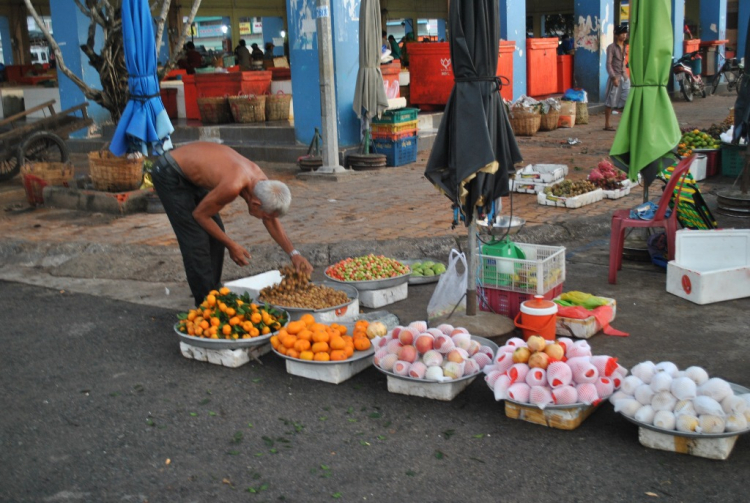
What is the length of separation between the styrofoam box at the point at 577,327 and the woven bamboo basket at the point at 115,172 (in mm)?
6560

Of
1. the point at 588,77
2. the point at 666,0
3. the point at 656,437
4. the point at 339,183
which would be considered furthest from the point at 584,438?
the point at 588,77

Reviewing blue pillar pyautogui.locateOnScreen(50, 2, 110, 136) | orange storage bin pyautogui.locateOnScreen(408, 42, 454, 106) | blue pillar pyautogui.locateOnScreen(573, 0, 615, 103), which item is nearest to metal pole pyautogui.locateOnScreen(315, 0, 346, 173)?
orange storage bin pyautogui.locateOnScreen(408, 42, 454, 106)

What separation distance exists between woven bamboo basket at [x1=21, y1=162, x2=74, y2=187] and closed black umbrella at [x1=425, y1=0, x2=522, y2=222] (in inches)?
290

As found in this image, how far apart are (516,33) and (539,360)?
13.8 metres

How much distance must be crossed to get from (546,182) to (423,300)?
12.9 feet

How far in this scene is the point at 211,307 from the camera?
5316 mm

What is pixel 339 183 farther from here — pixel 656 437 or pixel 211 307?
pixel 656 437

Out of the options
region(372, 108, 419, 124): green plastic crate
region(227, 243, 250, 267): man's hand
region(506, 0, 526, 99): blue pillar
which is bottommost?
region(227, 243, 250, 267): man's hand

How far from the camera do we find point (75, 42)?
1547cm

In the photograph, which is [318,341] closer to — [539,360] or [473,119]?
[539,360]

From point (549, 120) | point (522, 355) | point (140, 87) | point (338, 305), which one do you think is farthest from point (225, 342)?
point (549, 120)

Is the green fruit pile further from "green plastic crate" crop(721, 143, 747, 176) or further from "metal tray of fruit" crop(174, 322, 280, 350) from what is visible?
"green plastic crate" crop(721, 143, 747, 176)

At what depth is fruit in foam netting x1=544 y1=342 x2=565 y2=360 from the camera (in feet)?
13.6

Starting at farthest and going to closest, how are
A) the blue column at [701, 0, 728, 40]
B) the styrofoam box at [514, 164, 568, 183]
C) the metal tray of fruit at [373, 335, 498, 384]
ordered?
the blue column at [701, 0, 728, 40]
the styrofoam box at [514, 164, 568, 183]
the metal tray of fruit at [373, 335, 498, 384]
